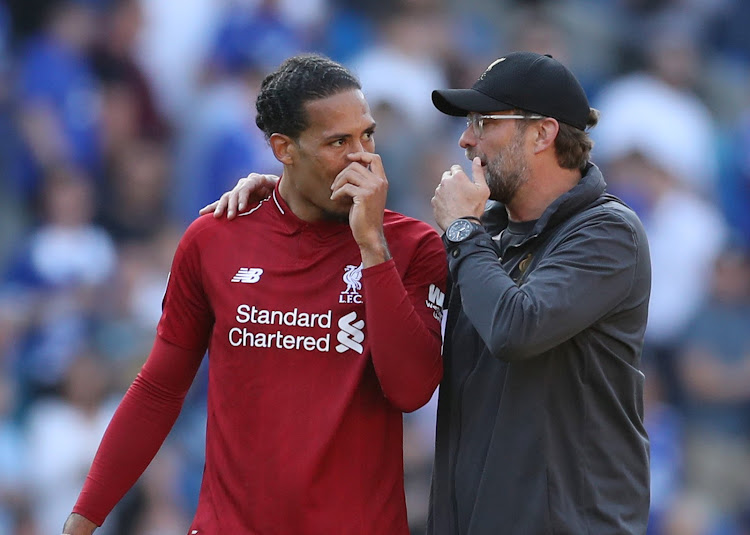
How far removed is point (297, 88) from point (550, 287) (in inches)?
39.2

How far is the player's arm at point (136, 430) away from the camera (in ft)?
12.6

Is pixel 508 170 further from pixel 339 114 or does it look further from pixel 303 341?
pixel 303 341

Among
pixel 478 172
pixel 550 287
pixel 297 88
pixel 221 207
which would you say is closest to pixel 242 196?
pixel 221 207

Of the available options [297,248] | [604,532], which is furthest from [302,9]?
[604,532]

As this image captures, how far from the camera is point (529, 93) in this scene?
12.1 ft

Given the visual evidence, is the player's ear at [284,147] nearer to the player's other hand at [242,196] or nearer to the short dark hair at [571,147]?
the player's other hand at [242,196]

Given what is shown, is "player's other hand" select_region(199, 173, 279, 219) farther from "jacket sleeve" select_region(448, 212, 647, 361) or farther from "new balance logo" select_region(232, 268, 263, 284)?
"jacket sleeve" select_region(448, 212, 647, 361)

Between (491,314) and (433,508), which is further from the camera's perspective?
(433,508)

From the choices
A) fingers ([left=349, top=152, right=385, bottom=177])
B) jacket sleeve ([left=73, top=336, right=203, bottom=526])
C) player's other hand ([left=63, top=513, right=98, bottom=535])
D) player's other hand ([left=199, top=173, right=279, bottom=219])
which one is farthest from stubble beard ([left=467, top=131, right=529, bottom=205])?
player's other hand ([left=63, top=513, right=98, bottom=535])

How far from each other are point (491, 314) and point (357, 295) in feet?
1.53

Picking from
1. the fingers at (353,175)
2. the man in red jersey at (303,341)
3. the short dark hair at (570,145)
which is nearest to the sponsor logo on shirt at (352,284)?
the man in red jersey at (303,341)

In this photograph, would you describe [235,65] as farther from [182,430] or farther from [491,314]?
[491,314]

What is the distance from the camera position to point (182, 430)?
7.59 meters

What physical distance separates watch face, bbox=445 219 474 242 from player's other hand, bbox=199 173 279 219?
0.71 metres
